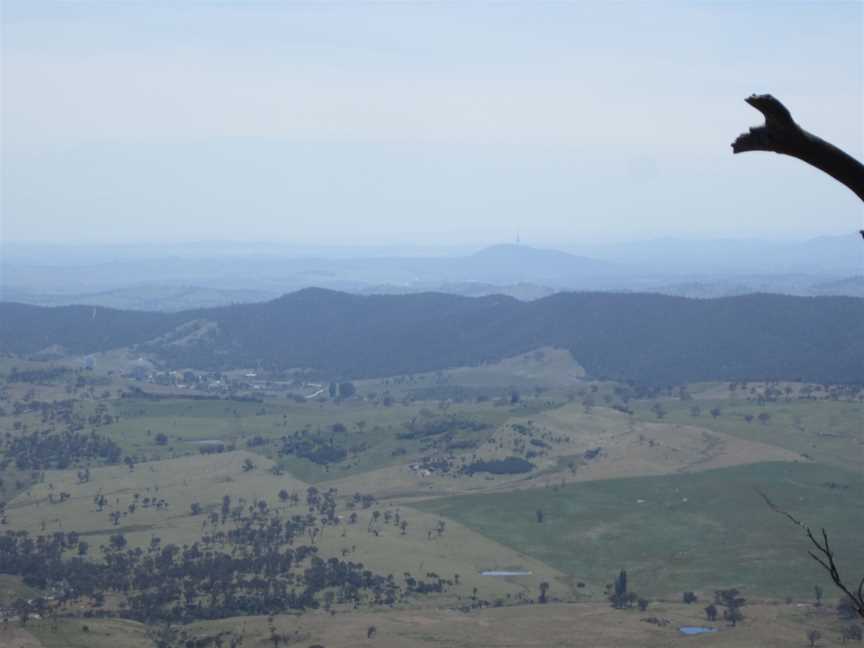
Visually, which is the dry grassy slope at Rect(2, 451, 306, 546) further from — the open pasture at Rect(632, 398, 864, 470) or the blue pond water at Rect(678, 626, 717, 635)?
the open pasture at Rect(632, 398, 864, 470)

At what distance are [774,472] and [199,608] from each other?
139 feet

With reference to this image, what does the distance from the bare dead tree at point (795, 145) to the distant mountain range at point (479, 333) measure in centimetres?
12126

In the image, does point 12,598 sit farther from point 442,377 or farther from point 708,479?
point 442,377

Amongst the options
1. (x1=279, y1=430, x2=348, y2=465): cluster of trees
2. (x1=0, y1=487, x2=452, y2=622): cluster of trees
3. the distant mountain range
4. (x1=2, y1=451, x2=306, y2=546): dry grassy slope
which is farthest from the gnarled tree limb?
the distant mountain range

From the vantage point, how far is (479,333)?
16250cm

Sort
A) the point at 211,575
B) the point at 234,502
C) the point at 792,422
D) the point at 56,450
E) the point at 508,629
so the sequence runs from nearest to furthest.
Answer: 1. the point at 508,629
2. the point at 211,575
3. the point at 234,502
4. the point at 56,450
5. the point at 792,422

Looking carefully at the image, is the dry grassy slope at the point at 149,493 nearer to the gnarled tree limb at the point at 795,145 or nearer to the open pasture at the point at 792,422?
the open pasture at the point at 792,422

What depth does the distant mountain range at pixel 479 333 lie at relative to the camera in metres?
136

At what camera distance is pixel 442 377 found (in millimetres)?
141125

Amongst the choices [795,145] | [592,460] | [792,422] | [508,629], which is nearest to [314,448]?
[592,460]

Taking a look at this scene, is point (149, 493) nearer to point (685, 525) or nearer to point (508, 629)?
point (685, 525)

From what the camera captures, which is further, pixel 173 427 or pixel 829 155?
pixel 173 427

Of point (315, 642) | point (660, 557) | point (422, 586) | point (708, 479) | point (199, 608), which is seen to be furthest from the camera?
point (708, 479)

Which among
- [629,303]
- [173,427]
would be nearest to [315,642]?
[173,427]
